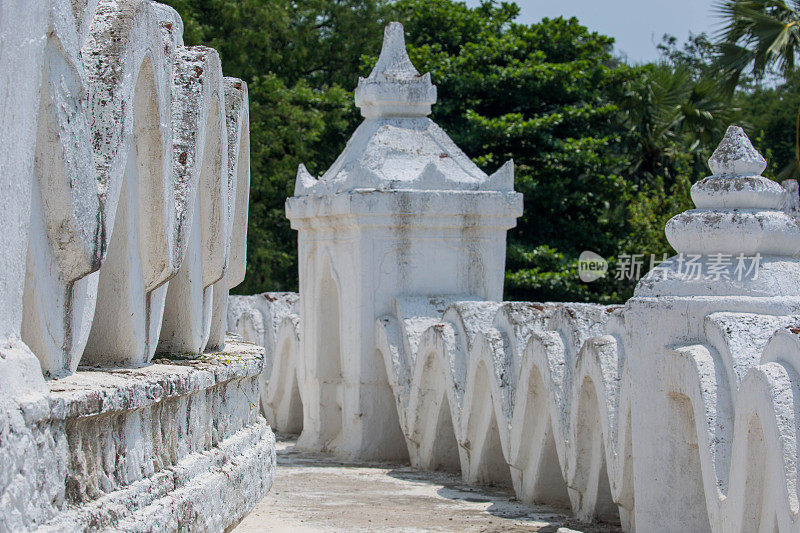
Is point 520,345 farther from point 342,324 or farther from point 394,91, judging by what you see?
point 394,91

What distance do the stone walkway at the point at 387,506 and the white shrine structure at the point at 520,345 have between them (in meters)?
0.23

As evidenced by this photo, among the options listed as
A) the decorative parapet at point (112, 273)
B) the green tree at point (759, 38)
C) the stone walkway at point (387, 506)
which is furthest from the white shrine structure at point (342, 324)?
the green tree at point (759, 38)

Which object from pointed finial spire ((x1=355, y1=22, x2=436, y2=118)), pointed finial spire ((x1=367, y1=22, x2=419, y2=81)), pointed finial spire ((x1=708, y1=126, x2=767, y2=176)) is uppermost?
pointed finial spire ((x1=367, y1=22, x2=419, y2=81))

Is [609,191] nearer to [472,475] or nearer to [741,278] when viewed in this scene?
[472,475]

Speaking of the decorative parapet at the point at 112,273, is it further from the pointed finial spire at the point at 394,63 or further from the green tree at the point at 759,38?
the green tree at the point at 759,38

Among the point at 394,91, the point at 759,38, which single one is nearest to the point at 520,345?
the point at 394,91

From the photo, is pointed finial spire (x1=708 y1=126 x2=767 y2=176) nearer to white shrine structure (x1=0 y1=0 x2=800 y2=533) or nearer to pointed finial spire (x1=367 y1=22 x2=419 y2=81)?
white shrine structure (x1=0 y1=0 x2=800 y2=533)

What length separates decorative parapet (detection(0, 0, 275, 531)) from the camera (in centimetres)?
265

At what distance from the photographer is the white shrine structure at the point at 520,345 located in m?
5.00

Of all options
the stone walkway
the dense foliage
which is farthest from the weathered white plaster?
the dense foliage

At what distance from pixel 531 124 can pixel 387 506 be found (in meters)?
12.2

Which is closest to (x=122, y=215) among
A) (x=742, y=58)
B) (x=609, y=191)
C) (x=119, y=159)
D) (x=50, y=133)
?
(x=119, y=159)

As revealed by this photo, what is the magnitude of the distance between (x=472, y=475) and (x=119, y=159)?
525cm

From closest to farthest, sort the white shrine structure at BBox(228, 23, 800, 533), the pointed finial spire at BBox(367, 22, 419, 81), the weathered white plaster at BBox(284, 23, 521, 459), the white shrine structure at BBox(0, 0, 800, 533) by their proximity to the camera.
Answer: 1. the white shrine structure at BBox(0, 0, 800, 533)
2. the white shrine structure at BBox(228, 23, 800, 533)
3. the weathered white plaster at BBox(284, 23, 521, 459)
4. the pointed finial spire at BBox(367, 22, 419, 81)
